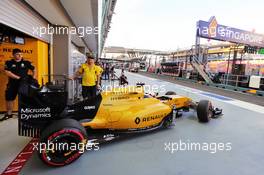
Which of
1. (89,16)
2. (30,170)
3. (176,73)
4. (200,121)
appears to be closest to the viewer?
(30,170)

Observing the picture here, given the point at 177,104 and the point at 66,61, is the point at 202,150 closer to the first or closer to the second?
the point at 177,104

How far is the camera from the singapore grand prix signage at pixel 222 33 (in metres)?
9.94

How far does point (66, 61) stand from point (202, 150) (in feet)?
14.5

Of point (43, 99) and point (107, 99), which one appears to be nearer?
point (43, 99)

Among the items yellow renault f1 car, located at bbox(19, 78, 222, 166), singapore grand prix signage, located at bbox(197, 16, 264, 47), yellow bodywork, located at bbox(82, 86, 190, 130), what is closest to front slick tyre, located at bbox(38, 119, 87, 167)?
yellow renault f1 car, located at bbox(19, 78, 222, 166)

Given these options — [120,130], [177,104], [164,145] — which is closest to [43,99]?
[120,130]

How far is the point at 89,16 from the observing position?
4.71 metres

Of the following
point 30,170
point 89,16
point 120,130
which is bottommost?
point 30,170

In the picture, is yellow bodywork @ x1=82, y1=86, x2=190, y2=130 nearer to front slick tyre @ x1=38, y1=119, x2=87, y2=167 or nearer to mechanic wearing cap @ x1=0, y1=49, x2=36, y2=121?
front slick tyre @ x1=38, y1=119, x2=87, y2=167

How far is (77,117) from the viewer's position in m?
2.40

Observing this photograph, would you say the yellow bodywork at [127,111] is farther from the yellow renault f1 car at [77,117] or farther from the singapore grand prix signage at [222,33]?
the singapore grand prix signage at [222,33]

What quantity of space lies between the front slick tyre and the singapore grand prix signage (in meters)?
9.74

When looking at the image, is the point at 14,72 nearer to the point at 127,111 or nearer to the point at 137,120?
the point at 127,111

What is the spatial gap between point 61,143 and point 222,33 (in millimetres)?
10978
